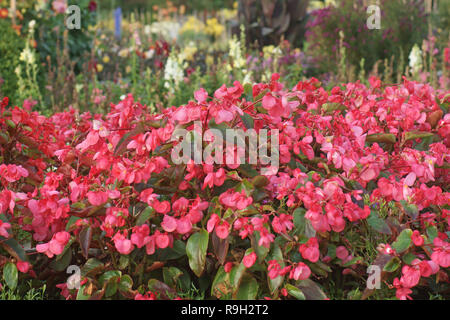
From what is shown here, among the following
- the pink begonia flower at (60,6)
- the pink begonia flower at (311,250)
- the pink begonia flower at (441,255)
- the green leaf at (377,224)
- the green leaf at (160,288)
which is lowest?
the green leaf at (160,288)

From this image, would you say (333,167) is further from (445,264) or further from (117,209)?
(117,209)

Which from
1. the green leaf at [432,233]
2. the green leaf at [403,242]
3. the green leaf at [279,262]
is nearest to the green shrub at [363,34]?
the green leaf at [432,233]

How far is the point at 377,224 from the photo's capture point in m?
1.91

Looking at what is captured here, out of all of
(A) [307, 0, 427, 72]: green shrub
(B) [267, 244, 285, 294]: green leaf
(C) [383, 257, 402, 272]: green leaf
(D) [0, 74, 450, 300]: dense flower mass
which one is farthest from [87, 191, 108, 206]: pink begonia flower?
(A) [307, 0, 427, 72]: green shrub

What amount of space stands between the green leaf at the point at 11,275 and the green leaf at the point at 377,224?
1241mm

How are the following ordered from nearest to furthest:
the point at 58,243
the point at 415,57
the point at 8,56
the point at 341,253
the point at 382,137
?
the point at 58,243, the point at 341,253, the point at 382,137, the point at 8,56, the point at 415,57

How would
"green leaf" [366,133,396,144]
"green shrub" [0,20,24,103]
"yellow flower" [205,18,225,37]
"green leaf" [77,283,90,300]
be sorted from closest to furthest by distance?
"green leaf" [77,283,90,300], "green leaf" [366,133,396,144], "green shrub" [0,20,24,103], "yellow flower" [205,18,225,37]

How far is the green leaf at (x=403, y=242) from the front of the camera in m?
1.84

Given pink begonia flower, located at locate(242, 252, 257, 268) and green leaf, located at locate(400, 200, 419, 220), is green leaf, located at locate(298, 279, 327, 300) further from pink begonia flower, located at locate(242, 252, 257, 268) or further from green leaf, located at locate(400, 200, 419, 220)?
Answer: green leaf, located at locate(400, 200, 419, 220)

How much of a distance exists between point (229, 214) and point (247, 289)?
267 millimetres

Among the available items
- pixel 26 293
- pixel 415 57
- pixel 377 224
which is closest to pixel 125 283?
pixel 26 293

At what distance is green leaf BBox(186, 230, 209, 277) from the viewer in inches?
72.6

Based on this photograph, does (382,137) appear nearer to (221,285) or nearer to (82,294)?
(221,285)

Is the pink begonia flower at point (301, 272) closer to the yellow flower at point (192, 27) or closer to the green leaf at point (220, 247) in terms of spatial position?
the green leaf at point (220, 247)
